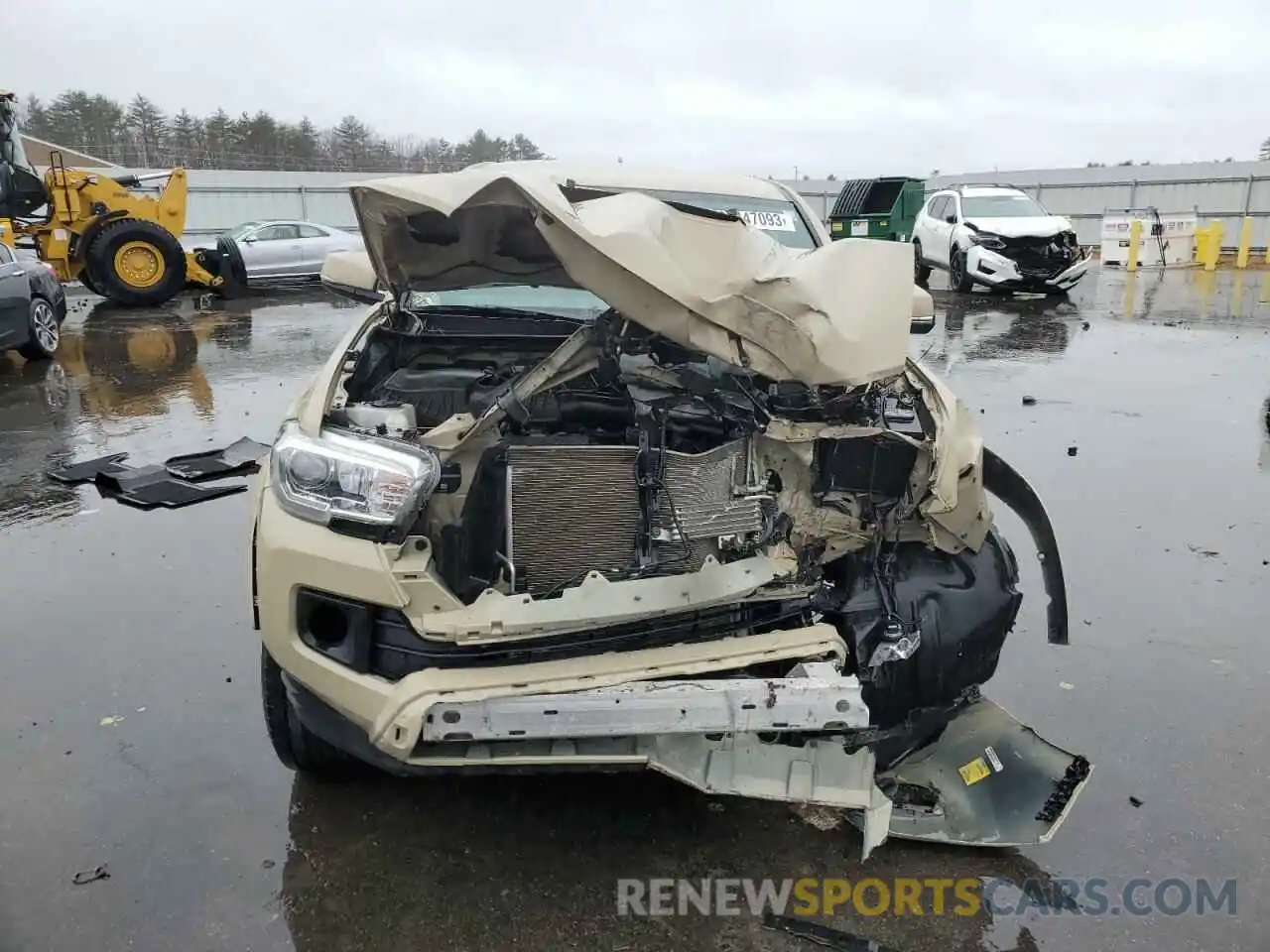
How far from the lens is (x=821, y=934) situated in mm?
2283

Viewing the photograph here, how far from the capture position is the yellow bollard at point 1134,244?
2169 centimetres

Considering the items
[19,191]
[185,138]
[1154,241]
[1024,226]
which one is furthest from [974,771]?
[185,138]

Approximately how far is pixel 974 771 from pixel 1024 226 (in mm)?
14301

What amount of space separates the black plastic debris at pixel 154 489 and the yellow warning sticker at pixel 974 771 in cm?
442

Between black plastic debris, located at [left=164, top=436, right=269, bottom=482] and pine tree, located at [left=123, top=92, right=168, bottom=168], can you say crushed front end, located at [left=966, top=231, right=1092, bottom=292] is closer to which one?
black plastic debris, located at [left=164, top=436, right=269, bottom=482]

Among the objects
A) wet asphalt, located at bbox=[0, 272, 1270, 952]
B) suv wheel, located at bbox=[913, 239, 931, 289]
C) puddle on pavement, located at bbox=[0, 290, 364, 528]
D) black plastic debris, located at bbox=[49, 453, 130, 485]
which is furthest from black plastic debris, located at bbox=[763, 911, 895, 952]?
suv wheel, located at bbox=[913, 239, 931, 289]

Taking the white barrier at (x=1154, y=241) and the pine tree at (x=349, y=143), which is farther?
the pine tree at (x=349, y=143)

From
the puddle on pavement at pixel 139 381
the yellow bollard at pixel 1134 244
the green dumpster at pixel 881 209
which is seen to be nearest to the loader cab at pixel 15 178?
the puddle on pavement at pixel 139 381

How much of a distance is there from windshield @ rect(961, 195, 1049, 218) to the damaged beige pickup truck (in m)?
14.3

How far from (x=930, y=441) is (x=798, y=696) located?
3.04 ft

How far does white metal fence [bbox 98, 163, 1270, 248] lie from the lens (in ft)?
74.3

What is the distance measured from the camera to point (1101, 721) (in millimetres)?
3180

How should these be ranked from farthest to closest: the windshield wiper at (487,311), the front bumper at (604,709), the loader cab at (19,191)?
the loader cab at (19,191)
the windshield wiper at (487,311)
the front bumper at (604,709)

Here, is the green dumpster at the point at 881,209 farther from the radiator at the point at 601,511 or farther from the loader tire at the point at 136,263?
the radiator at the point at 601,511
